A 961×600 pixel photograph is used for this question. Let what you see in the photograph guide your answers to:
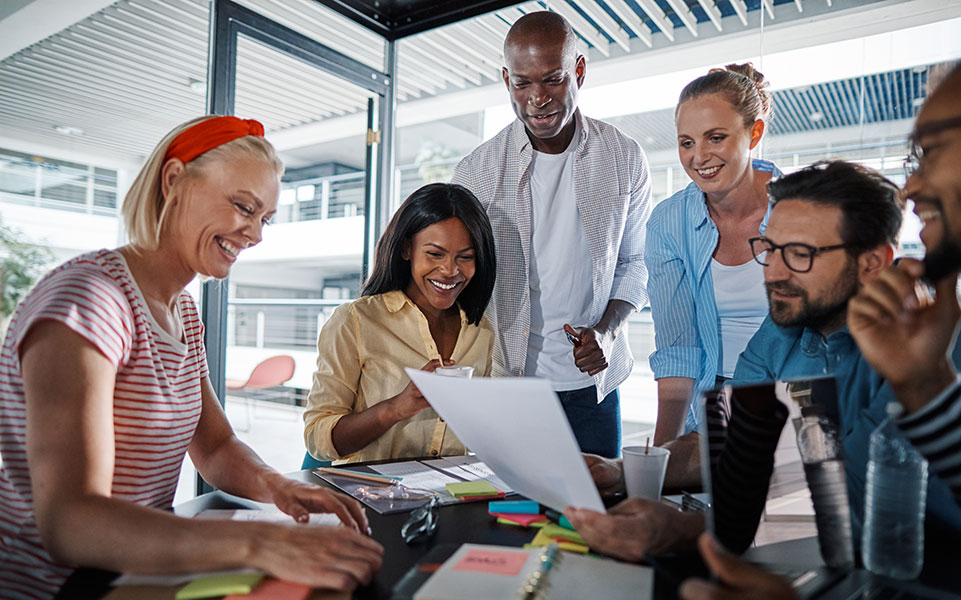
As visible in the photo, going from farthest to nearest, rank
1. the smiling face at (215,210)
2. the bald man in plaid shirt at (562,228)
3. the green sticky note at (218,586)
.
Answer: the bald man in plaid shirt at (562,228) < the smiling face at (215,210) < the green sticky note at (218,586)

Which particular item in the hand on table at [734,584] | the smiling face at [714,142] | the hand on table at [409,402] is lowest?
the hand on table at [734,584]

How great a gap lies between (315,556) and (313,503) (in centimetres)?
31

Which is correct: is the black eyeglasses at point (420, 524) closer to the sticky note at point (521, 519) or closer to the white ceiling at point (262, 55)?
the sticky note at point (521, 519)

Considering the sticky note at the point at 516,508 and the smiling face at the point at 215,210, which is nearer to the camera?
the sticky note at the point at 516,508

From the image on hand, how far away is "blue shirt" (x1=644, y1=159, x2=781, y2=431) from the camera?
208 centimetres

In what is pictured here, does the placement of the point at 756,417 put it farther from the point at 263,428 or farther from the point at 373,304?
the point at 263,428

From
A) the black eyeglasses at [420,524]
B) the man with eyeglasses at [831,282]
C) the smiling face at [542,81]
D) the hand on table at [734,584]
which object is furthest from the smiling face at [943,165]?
the smiling face at [542,81]

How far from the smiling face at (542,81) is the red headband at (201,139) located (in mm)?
1204

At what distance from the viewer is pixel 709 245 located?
207 cm

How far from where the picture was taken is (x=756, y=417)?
2.81 feet

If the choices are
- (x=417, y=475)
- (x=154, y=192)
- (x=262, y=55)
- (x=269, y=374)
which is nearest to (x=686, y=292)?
(x=417, y=475)

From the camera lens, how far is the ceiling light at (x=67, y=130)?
2832 millimetres

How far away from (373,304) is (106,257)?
0.92 meters

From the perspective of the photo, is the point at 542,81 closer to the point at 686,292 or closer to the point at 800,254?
the point at 686,292
